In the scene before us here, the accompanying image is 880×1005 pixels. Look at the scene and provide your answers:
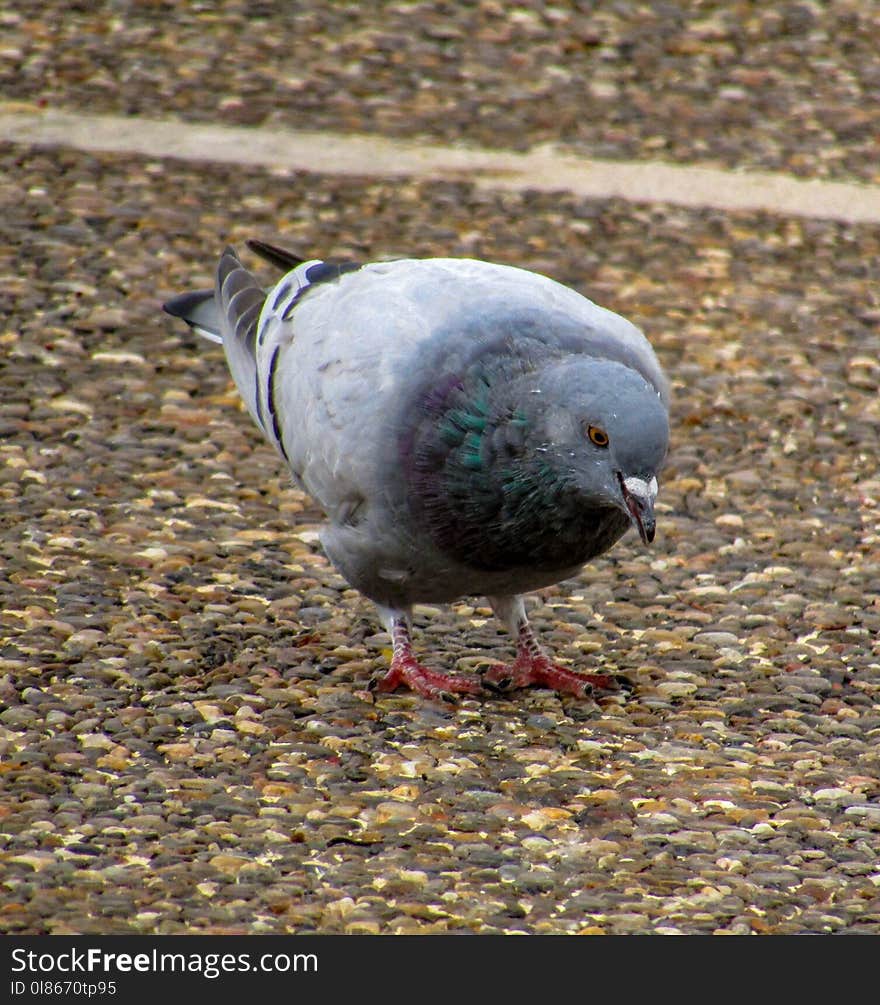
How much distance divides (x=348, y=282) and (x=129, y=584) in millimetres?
1287

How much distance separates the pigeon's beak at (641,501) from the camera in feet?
13.4

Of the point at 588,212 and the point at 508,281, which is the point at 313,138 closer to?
the point at 588,212

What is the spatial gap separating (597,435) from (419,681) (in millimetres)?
1185

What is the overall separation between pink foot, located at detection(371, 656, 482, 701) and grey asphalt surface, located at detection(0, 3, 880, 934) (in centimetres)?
5

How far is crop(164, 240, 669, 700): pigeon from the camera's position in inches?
166

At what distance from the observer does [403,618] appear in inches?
199

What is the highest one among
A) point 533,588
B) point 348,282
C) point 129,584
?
point 348,282

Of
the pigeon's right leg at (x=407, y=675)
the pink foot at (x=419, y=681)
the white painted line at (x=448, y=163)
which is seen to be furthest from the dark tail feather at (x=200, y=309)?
the white painted line at (x=448, y=163)

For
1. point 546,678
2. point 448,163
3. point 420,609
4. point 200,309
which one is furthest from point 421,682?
point 448,163

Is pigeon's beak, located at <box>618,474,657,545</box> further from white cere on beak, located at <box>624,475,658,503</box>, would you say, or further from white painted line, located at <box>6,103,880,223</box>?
white painted line, located at <box>6,103,880,223</box>

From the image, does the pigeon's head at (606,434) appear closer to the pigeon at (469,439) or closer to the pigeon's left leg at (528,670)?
the pigeon at (469,439)

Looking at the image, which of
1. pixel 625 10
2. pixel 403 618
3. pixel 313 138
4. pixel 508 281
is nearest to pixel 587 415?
pixel 508 281

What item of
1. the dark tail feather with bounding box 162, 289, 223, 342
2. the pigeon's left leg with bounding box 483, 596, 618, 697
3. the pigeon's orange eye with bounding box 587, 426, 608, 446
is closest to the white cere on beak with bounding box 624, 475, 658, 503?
the pigeon's orange eye with bounding box 587, 426, 608, 446

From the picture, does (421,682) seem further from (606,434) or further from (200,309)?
(200,309)
